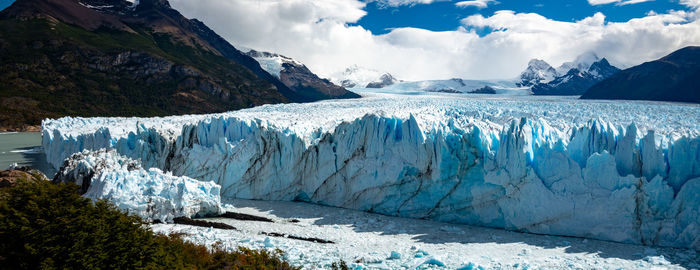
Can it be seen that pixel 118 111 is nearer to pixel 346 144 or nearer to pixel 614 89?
pixel 346 144

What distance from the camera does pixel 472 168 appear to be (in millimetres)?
13586

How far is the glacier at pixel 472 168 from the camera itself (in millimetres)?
10938

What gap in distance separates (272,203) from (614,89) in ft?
233

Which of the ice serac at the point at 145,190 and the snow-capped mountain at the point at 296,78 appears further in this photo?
the snow-capped mountain at the point at 296,78

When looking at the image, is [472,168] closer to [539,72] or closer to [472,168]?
[472,168]

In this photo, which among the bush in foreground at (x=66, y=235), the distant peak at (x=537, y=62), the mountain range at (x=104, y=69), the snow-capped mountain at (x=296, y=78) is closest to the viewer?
the bush in foreground at (x=66, y=235)

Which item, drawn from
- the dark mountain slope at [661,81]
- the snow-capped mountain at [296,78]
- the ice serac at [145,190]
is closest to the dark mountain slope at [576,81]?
the dark mountain slope at [661,81]

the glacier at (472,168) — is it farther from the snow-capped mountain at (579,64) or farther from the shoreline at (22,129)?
the snow-capped mountain at (579,64)

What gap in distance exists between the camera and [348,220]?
1338 cm

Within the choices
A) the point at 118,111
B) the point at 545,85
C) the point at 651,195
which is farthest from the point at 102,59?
the point at 545,85

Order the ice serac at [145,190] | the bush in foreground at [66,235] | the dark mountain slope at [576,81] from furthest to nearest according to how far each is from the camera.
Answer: the dark mountain slope at [576,81] < the ice serac at [145,190] < the bush in foreground at [66,235]

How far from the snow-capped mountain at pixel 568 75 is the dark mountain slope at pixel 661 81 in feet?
135

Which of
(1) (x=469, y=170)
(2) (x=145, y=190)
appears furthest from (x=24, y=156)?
→ (1) (x=469, y=170)

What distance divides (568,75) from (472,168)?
143 meters
